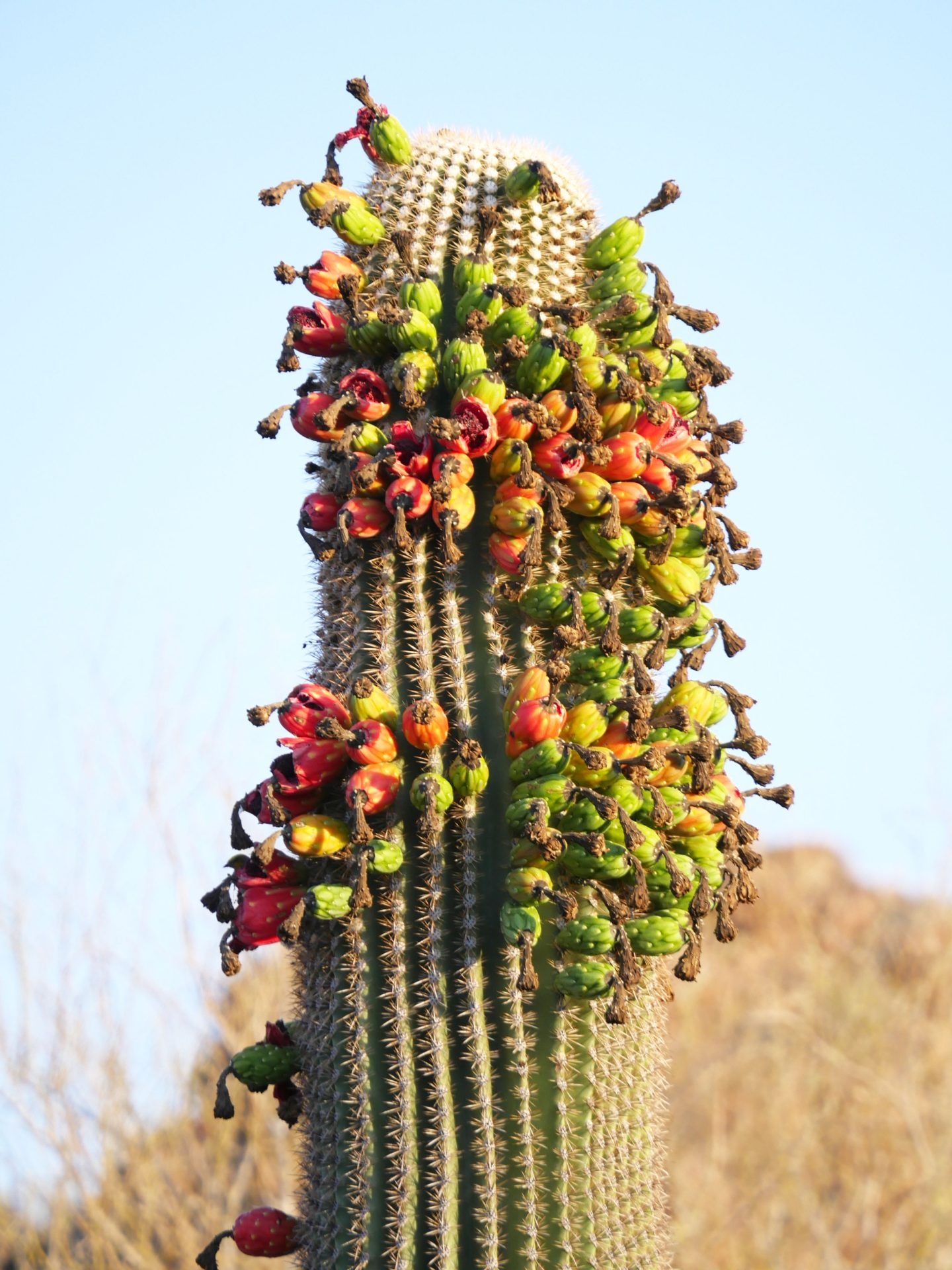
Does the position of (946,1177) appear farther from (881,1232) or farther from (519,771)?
(519,771)

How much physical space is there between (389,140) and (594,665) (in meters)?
1.62

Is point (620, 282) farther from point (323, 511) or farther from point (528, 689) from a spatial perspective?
point (528, 689)

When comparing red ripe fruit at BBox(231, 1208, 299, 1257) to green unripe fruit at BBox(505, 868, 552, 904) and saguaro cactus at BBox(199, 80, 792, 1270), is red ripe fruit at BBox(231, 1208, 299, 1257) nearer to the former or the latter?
saguaro cactus at BBox(199, 80, 792, 1270)

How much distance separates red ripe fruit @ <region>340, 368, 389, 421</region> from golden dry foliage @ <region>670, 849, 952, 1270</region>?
10293mm

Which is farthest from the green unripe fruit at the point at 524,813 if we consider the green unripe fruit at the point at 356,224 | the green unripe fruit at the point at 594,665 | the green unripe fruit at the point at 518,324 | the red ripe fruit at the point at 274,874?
the green unripe fruit at the point at 356,224

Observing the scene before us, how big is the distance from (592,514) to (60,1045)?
8.01m

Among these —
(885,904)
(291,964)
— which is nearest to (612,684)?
(291,964)

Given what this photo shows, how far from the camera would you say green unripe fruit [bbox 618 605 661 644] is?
2.98 meters

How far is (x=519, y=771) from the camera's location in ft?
9.24

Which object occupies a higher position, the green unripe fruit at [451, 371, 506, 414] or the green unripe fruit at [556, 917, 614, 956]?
the green unripe fruit at [451, 371, 506, 414]

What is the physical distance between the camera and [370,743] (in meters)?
2.84

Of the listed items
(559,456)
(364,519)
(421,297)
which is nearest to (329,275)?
(421,297)

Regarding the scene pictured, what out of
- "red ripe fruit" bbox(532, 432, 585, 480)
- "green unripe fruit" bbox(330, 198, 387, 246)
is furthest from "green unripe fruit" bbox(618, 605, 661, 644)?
"green unripe fruit" bbox(330, 198, 387, 246)

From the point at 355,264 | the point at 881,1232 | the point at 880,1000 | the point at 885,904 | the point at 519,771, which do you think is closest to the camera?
the point at 519,771
